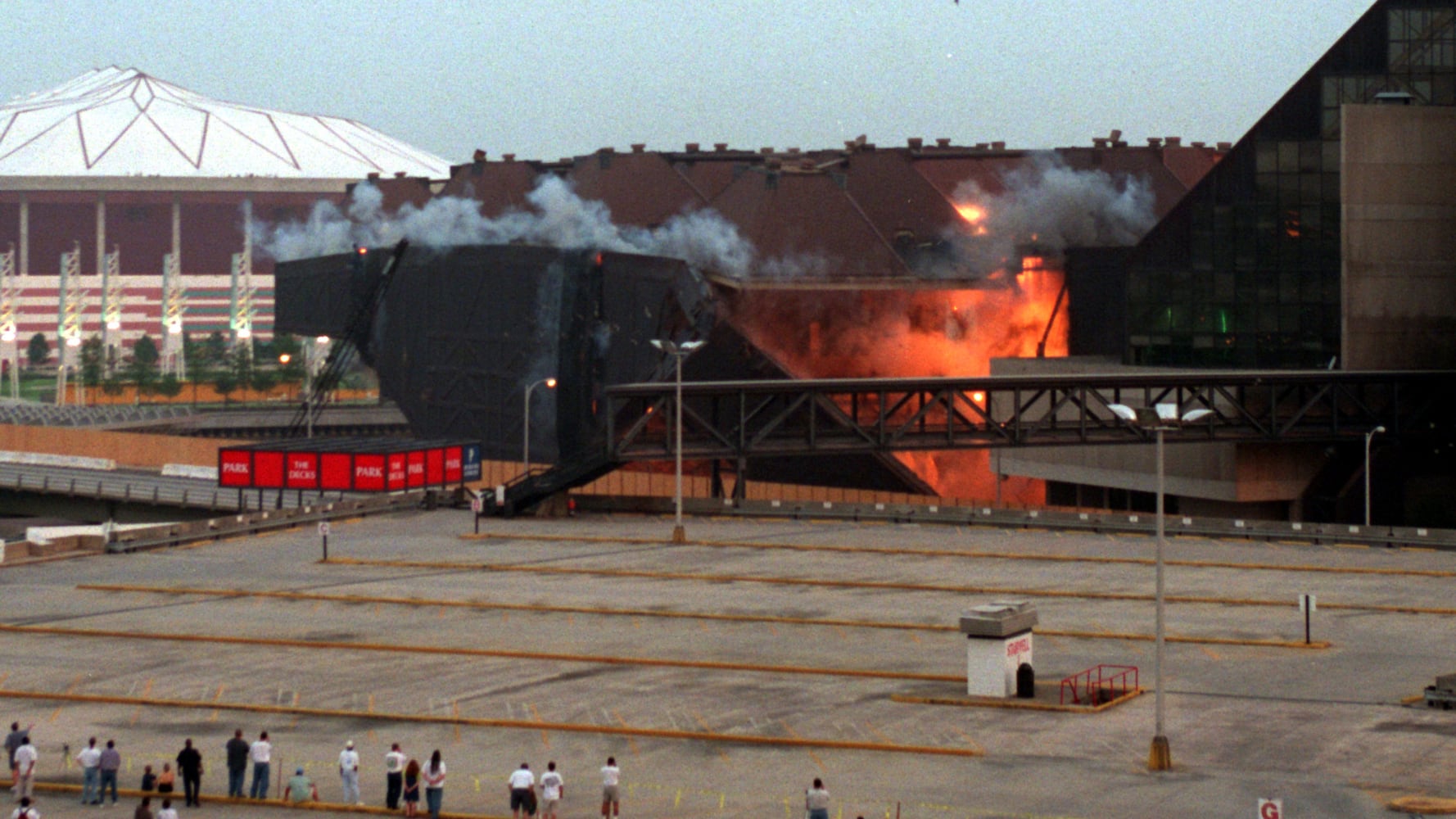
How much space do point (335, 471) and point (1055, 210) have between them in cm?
5807

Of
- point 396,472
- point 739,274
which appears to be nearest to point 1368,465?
point 396,472

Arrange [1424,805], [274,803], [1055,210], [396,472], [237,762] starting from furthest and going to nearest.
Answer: [1055,210] < [396,472] < [237,762] < [274,803] < [1424,805]

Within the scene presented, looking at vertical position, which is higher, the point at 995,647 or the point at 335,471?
the point at 335,471

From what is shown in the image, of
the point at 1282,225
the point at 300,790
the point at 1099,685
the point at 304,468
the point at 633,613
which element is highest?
the point at 1282,225

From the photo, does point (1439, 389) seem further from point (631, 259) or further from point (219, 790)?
point (219, 790)

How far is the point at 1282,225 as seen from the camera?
92875 millimetres

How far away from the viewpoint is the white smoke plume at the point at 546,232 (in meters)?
111

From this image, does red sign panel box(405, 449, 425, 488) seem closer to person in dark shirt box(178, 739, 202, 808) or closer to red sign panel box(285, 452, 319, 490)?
red sign panel box(285, 452, 319, 490)

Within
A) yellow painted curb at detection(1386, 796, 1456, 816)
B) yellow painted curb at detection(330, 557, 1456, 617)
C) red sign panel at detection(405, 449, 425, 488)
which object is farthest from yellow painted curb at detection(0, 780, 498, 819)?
red sign panel at detection(405, 449, 425, 488)

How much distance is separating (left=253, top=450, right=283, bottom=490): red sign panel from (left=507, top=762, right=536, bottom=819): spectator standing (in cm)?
5684

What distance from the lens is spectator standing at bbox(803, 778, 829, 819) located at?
31109 mm

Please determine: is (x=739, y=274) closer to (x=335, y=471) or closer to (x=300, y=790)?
(x=335, y=471)

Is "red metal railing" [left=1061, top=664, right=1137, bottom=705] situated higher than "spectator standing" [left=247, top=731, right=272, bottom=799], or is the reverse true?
"red metal railing" [left=1061, top=664, right=1137, bottom=705]

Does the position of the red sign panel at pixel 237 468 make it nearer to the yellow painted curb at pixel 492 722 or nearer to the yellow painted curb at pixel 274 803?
the yellow painted curb at pixel 492 722
